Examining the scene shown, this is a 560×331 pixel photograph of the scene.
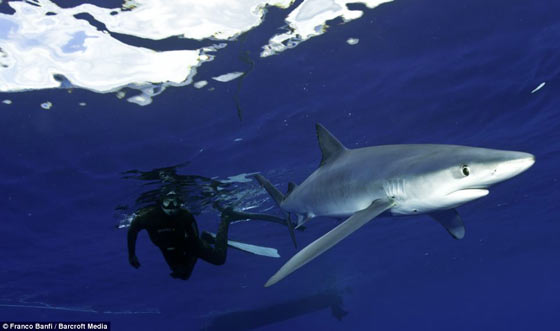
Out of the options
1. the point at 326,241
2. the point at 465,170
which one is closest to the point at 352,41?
the point at 465,170

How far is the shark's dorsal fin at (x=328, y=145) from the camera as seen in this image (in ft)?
19.7

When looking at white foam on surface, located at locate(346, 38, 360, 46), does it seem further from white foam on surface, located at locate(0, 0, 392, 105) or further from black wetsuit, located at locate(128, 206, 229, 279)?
black wetsuit, located at locate(128, 206, 229, 279)

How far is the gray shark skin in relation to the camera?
11.4 ft

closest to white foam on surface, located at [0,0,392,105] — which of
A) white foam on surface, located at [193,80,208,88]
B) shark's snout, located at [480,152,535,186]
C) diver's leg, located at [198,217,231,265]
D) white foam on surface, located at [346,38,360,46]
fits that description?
white foam on surface, located at [193,80,208,88]

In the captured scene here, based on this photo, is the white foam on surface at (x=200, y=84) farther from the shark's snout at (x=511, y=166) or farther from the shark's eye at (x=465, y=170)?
the shark's snout at (x=511, y=166)

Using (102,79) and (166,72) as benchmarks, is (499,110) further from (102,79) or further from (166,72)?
(102,79)

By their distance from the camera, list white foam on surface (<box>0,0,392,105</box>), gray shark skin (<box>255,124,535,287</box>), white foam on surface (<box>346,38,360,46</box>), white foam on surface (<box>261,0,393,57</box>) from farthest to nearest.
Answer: white foam on surface (<box>346,38,360,46</box>), white foam on surface (<box>261,0,393,57</box>), white foam on surface (<box>0,0,392,105</box>), gray shark skin (<box>255,124,535,287</box>)

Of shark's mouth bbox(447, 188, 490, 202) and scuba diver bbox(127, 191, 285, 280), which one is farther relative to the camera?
scuba diver bbox(127, 191, 285, 280)

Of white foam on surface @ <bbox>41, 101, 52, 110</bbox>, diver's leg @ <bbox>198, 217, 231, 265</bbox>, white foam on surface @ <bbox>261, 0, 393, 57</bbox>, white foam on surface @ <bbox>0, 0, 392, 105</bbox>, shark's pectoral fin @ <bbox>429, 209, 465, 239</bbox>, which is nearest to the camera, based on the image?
shark's pectoral fin @ <bbox>429, 209, 465, 239</bbox>

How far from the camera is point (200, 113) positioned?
9.69 metres

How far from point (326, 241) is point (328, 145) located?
2955 mm

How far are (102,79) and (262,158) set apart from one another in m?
6.49

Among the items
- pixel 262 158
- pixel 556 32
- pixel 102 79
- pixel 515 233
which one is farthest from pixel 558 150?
pixel 515 233

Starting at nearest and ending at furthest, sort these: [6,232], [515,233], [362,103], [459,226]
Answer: [459,226], [362,103], [6,232], [515,233]
